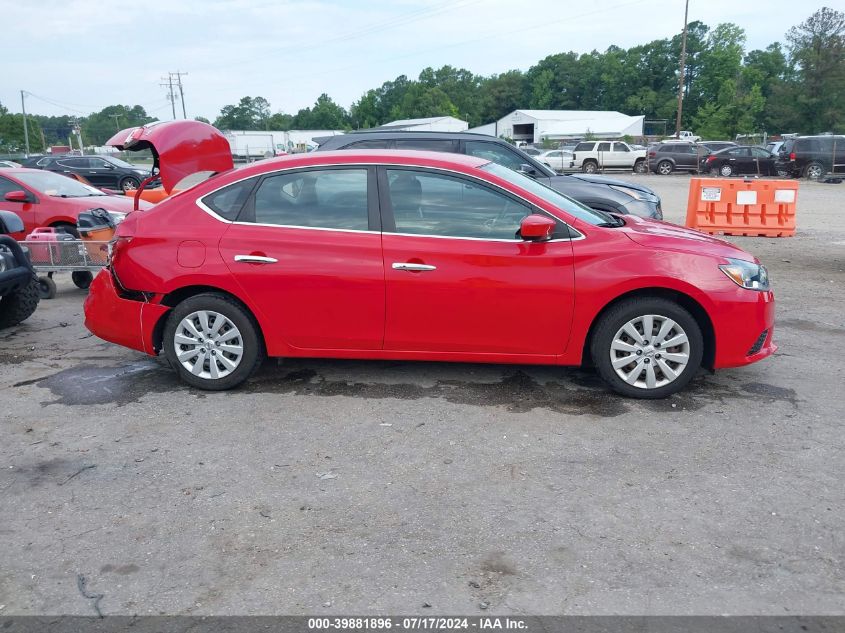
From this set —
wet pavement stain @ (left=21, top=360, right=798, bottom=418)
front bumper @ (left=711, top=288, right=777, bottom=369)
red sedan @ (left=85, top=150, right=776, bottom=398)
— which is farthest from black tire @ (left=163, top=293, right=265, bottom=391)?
front bumper @ (left=711, top=288, right=777, bottom=369)

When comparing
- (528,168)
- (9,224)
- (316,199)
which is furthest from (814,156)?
(9,224)

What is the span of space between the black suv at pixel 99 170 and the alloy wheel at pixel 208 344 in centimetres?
2188

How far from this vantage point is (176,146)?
5.96 meters

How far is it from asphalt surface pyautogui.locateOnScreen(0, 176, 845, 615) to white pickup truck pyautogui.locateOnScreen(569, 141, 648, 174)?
111ft

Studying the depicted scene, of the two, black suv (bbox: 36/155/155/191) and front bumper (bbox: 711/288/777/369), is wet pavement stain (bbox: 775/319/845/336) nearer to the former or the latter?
front bumper (bbox: 711/288/777/369)

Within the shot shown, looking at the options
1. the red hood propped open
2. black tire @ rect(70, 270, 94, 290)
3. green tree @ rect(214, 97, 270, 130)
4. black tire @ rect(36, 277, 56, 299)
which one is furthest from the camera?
green tree @ rect(214, 97, 270, 130)

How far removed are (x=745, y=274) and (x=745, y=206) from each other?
9099 millimetres

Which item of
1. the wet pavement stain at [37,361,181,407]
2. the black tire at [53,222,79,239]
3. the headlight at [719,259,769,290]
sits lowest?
the wet pavement stain at [37,361,181,407]

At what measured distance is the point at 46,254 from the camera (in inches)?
320

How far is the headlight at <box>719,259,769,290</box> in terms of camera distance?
486 centimetres

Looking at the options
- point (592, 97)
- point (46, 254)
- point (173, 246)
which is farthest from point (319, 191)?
point (592, 97)

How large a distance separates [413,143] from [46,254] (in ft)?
15.5

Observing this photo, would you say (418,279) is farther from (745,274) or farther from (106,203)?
(106,203)

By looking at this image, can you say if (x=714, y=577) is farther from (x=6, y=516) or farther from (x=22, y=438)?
(x=22, y=438)
